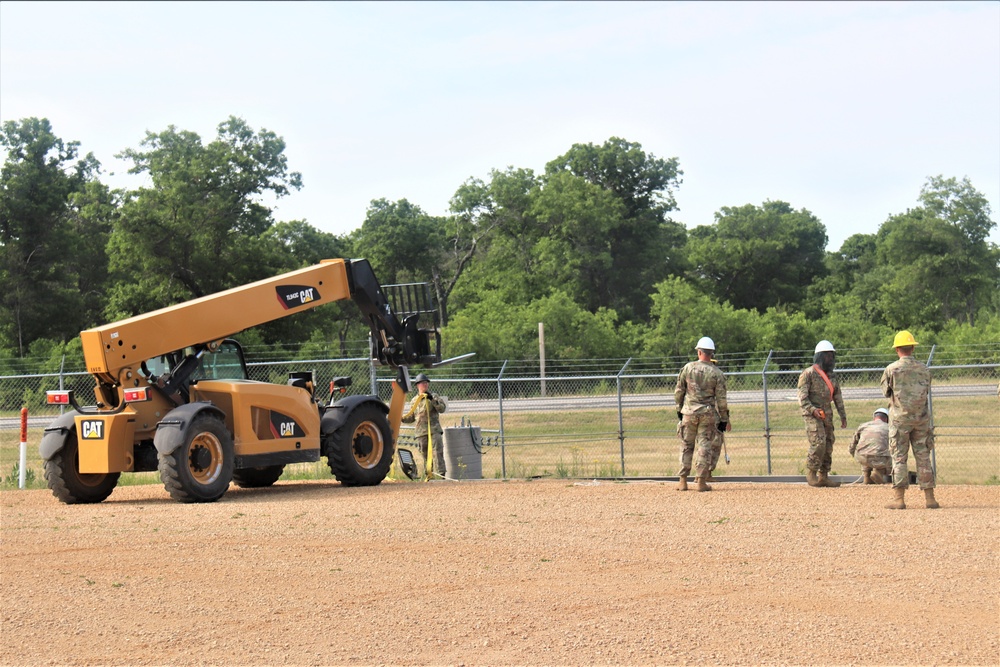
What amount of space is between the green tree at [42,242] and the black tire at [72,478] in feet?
101

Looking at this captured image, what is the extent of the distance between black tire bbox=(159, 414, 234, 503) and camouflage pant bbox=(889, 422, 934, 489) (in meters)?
7.68

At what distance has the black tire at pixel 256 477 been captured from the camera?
53.5 ft

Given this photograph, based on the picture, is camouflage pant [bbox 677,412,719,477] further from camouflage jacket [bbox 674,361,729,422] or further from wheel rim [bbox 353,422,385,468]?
wheel rim [bbox 353,422,385,468]

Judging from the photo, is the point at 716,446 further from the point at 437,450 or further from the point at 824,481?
the point at 437,450

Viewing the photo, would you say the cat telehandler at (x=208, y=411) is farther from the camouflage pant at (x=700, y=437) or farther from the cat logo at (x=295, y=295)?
the camouflage pant at (x=700, y=437)

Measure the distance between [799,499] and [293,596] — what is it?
685 centimetres

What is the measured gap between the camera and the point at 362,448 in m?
16.0

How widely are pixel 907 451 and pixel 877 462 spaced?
271 cm

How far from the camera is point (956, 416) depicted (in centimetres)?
2891

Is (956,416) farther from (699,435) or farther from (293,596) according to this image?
(293,596)

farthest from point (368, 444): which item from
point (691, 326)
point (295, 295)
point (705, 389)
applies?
point (691, 326)

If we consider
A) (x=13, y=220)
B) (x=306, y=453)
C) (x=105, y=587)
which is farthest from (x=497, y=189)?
(x=105, y=587)

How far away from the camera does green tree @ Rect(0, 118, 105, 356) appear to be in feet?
143

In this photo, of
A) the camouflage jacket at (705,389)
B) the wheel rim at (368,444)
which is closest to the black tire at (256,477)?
the wheel rim at (368,444)
